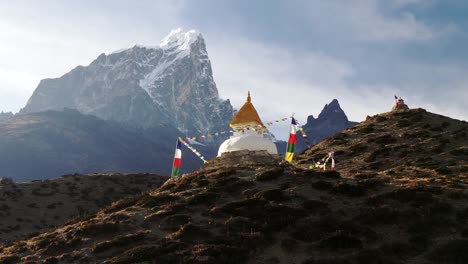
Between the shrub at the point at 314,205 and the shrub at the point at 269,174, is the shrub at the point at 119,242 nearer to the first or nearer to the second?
the shrub at the point at 314,205

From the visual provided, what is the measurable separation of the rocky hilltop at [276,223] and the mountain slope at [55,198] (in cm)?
2206

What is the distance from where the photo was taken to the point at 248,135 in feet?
148

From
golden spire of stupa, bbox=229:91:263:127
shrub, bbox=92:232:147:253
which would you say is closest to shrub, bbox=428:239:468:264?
shrub, bbox=92:232:147:253

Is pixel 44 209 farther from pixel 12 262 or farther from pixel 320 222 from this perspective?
pixel 320 222

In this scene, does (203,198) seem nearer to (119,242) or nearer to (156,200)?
(156,200)

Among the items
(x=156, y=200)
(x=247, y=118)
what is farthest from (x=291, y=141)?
(x=156, y=200)

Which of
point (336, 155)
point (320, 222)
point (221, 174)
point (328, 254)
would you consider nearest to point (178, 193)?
point (221, 174)

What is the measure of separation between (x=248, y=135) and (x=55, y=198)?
33.7m

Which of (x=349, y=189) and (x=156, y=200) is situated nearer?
(x=349, y=189)

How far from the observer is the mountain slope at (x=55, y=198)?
54375mm

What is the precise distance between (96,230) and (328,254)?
15.4 metres

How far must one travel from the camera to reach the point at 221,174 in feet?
128

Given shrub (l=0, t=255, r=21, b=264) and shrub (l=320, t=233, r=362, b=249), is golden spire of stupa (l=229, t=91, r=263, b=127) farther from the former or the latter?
shrub (l=0, t=255, r=21, b=264)

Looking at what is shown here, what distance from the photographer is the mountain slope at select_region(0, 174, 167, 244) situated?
2141 inches
